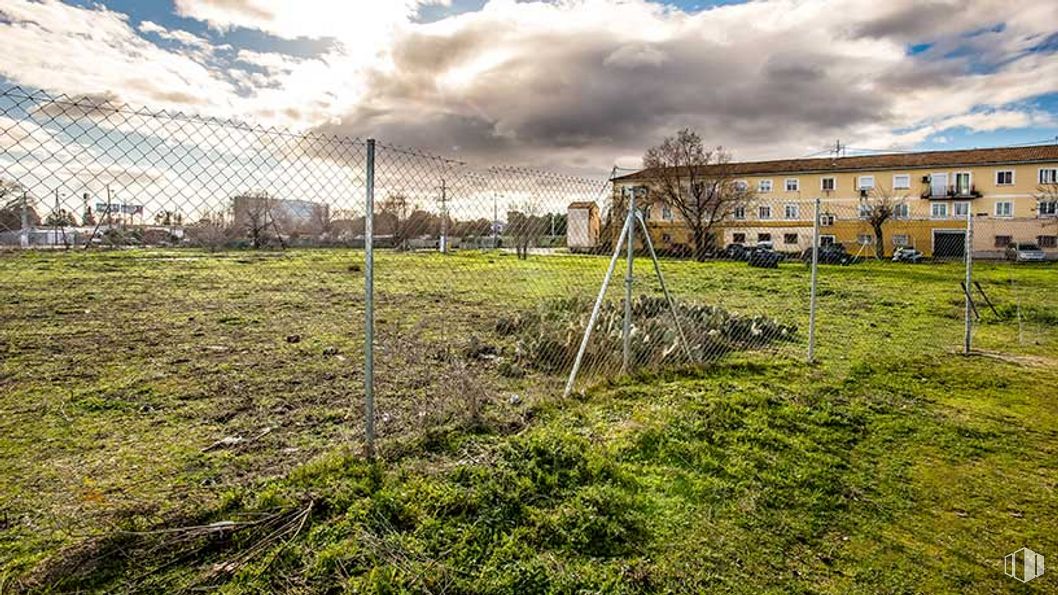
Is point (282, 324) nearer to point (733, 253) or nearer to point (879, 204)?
point (733, 253)

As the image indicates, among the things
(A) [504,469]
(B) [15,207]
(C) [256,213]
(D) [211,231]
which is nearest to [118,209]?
(B) [15,207]

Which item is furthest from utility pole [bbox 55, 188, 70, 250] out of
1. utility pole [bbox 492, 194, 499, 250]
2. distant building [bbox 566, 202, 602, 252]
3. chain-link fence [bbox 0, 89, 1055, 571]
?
distant building [bbox 566, 202, 602, 252]

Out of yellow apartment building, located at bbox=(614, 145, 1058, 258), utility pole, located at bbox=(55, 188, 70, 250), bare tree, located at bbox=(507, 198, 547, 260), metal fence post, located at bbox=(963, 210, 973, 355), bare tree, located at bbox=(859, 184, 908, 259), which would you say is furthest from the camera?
yellow apartment building, located at bbox=(614, 145, 1058, 258)

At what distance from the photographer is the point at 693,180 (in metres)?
40.1

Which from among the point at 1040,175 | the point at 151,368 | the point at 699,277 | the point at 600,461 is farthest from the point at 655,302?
the point at 1040,175

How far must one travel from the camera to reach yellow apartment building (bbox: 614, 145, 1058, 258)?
4103cm

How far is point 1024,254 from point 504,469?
47.3 meters

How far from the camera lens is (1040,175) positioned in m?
42.6

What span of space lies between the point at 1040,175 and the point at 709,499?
56.9 meters

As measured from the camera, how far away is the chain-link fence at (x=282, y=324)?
2926 millimetres

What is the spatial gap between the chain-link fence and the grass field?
0.17 feet

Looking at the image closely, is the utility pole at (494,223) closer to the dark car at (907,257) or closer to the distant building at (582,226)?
the distant building at (582,226)

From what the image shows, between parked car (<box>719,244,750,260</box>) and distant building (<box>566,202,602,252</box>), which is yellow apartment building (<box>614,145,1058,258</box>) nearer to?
parked car (<box>719,244,750,260</box>)

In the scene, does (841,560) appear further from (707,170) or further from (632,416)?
(707,170)
